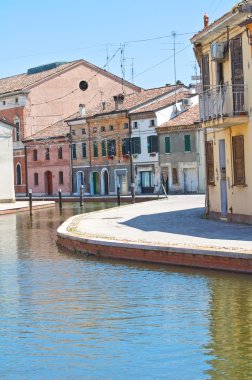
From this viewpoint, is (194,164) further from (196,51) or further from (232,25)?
(232,25)

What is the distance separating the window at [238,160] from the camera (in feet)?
80.6

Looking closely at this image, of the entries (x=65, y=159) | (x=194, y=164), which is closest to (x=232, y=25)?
(x=194, y=164)

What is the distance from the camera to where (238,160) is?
2492 centimetres

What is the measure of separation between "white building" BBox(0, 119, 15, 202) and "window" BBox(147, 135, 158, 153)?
425 inches

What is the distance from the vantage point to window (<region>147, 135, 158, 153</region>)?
2359 inches

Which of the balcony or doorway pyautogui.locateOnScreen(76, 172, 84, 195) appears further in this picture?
doorway pyautogui.locateOnScreen(76, 172, 84, 195)

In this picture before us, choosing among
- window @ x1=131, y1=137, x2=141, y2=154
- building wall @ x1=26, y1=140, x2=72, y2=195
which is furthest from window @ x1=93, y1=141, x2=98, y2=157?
window @ x1=131, y1=137, x2=141, y2=154

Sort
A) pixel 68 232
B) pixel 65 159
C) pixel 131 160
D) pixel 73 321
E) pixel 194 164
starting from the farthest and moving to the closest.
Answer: pixel 65 159 < pixel 131 160 < pixel 194 164 < pixel 68 232 < pixel 73 321

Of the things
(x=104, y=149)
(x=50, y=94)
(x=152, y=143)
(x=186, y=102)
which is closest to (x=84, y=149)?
(x=104, y=149)

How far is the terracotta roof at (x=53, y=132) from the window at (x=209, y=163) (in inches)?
1584

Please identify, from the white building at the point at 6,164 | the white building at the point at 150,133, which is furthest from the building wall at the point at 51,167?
the white building at the point at 6,164

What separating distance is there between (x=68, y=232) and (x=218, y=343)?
12987mm

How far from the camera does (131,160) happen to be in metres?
62.4

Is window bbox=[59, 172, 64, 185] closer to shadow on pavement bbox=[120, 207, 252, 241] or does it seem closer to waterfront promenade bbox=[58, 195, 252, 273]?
shadow on pavement bbox=[120, 207, 252, 241]
